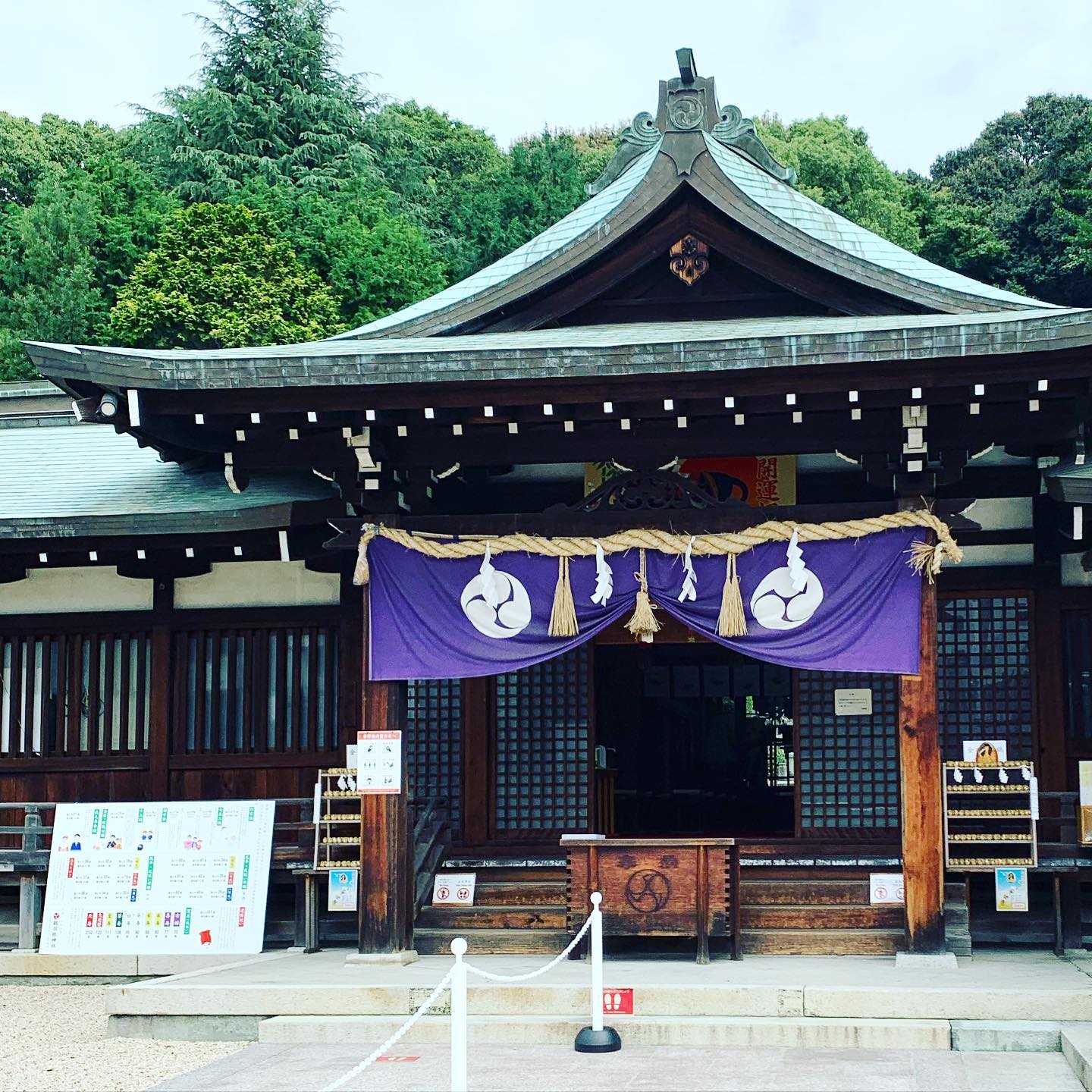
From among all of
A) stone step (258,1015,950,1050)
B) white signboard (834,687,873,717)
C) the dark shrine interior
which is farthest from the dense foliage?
stone step (258,1015,950,1050)

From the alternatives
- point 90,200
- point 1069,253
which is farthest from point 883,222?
point 90,200

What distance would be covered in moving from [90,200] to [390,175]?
12698 mm

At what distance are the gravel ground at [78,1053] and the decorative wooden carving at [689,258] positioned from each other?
6.75 meters

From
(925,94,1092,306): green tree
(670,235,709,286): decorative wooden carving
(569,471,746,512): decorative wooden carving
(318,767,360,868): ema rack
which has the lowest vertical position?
(318,767,360,868): ema rack

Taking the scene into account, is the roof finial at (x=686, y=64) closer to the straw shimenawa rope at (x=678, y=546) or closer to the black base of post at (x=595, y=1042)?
the straw shimenawa rope at (x=678, y=546)

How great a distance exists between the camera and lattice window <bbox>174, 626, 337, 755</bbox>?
41.2ft

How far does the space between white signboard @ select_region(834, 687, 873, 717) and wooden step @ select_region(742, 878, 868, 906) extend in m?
1.42

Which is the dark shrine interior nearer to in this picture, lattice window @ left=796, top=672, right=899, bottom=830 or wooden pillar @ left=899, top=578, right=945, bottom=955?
lattice window @ left=796, top=672, right=899, bottom=830

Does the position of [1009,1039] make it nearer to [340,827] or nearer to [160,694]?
[340,827]

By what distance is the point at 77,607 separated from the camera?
42.6 feet

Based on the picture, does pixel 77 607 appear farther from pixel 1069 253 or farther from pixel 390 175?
pixel 390 175

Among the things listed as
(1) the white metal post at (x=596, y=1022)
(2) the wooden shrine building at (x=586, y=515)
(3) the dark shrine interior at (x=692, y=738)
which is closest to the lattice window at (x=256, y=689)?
(2) the wooden shrine building at (x=586, y=515)

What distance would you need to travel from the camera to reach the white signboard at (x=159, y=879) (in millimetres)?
11453

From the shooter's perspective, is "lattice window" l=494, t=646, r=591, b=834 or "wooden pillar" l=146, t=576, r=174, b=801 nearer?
"lattice window" l=494, t=646, r=591, b=834
